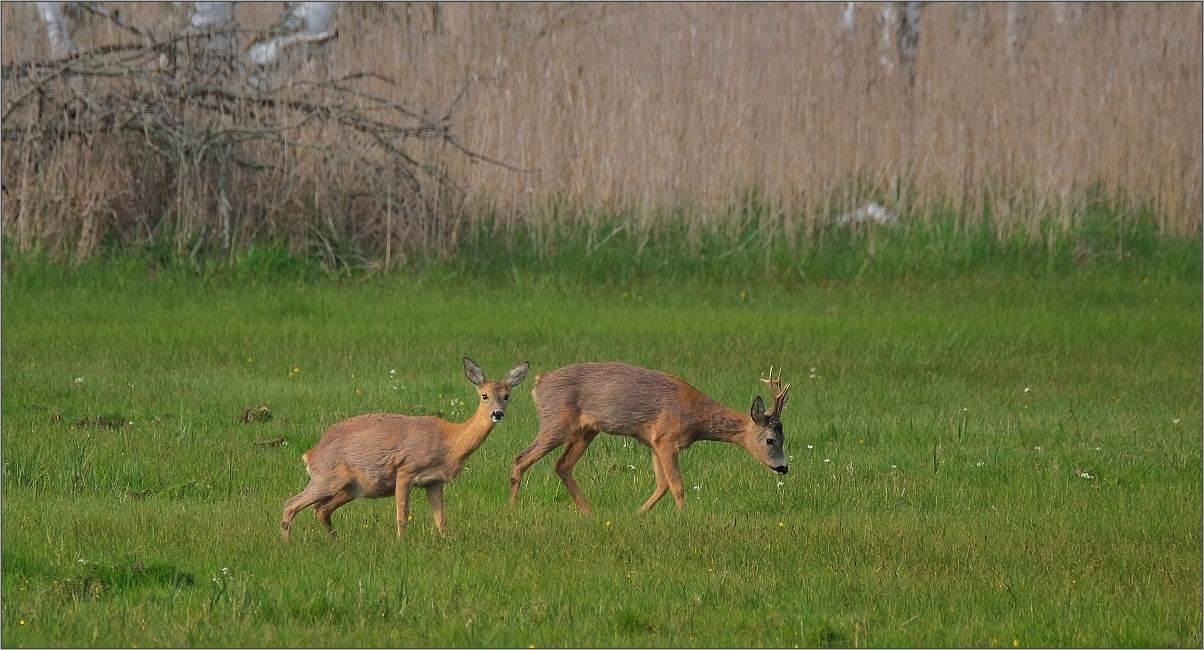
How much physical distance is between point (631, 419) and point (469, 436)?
1.42 meters

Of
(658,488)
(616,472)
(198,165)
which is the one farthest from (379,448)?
(198,165)

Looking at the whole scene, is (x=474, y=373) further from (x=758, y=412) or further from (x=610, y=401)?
(x=758, y=412)

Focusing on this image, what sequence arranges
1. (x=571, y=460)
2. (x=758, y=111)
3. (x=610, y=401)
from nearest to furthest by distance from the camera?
(x=610, y=401)
(x=571, y=460)
(x=758, y=111)

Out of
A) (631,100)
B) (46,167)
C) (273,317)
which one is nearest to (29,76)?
(46,167)

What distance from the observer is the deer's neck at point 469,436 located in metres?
8.10

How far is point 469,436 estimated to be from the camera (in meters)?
8.16

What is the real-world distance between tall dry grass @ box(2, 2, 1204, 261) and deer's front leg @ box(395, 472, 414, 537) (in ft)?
35.8

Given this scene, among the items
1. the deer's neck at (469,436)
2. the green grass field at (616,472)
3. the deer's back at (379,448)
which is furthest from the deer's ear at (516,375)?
the green grass field at (616,472)

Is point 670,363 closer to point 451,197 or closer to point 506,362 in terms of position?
point 506,362

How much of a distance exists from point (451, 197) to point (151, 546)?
38.2 feet

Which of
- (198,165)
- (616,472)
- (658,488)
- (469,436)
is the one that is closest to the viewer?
(469,436)

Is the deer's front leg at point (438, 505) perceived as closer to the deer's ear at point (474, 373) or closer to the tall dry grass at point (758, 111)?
the deer's ear at point (474, 373)

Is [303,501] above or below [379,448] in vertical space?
Answer: below

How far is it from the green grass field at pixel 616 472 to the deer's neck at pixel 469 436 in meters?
0.42
